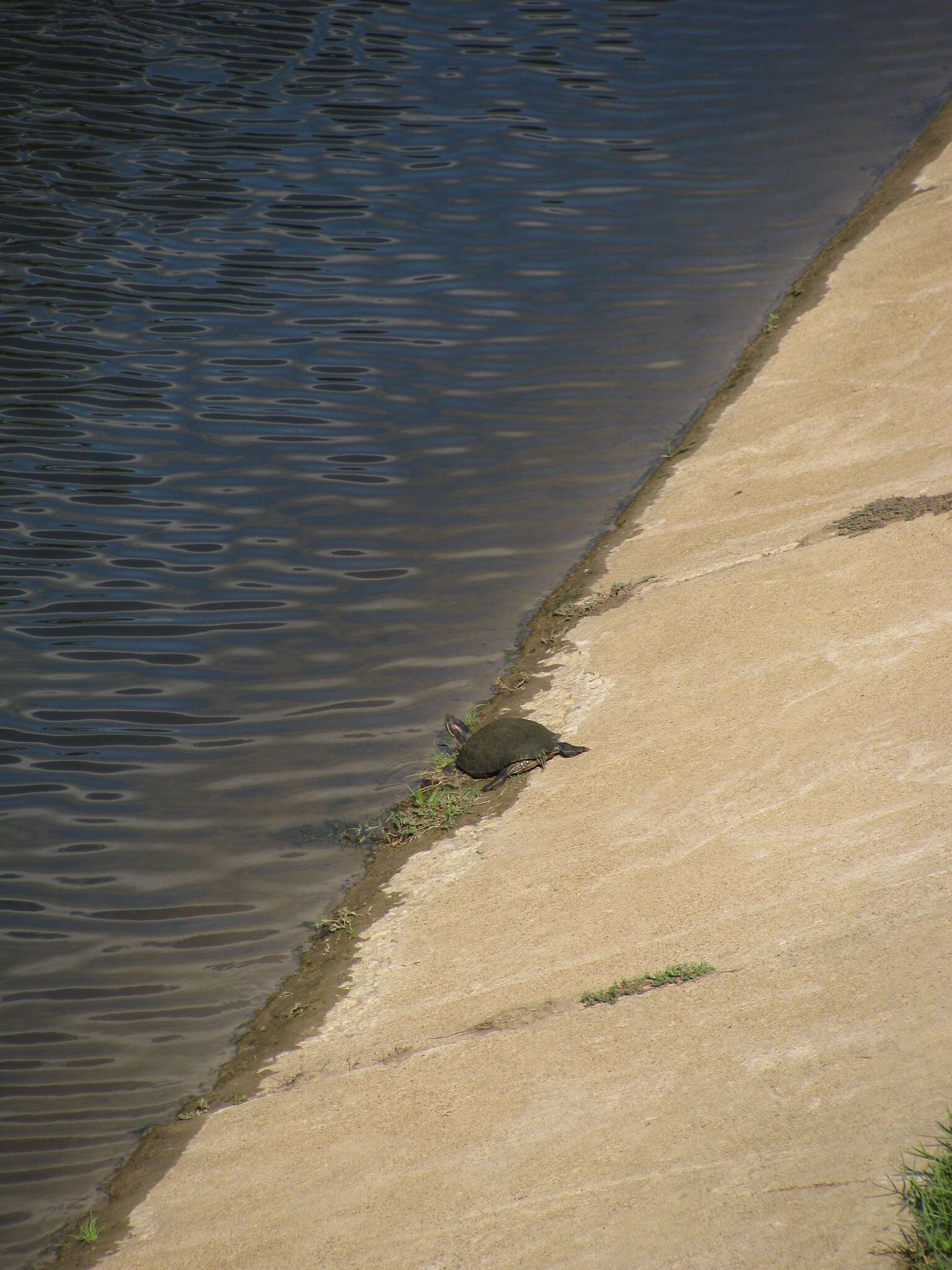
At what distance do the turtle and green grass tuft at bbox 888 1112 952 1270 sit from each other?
10.6ft

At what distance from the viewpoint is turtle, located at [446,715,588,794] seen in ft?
20.3

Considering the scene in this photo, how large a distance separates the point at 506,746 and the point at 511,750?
0.12ft

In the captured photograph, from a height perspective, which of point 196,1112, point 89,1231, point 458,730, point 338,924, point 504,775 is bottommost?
point 89,1231

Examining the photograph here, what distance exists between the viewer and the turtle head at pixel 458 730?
6.69 meters

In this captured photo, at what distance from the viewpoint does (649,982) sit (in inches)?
177

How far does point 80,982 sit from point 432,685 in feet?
9.09

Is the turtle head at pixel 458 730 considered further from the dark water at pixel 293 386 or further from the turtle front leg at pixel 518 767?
the turtle front leg at pixel 518 767

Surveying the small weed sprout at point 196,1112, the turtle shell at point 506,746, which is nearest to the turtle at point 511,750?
the turtle shell at point 506,746

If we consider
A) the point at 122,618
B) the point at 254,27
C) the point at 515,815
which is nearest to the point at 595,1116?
the point at 515,815

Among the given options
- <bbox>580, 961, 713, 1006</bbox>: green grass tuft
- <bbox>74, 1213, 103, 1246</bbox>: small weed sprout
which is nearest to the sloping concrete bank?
<bbox>580, 961, 713, 1006</bbox>: green grass tuft

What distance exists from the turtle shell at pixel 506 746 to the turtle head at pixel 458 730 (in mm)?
288

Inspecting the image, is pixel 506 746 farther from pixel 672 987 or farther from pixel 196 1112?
pixel 196 1112

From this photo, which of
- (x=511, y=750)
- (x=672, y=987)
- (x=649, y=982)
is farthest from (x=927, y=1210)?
(x=511, y=750)

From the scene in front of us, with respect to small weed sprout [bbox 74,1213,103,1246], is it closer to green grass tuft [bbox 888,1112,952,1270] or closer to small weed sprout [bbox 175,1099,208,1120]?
small weed sprout [bbox 175,1099,208,1120]
